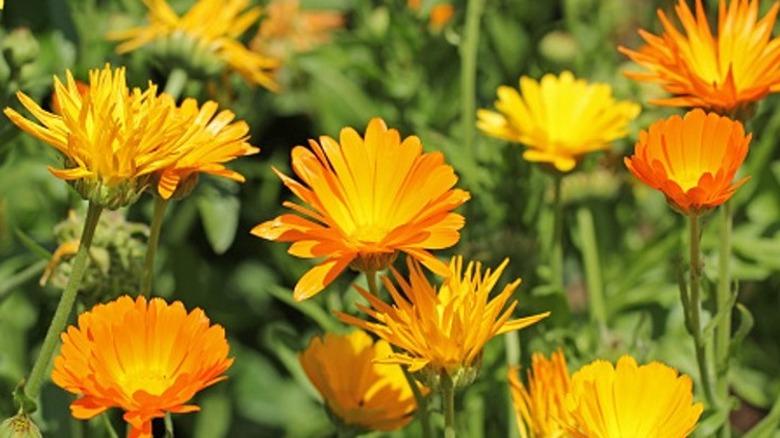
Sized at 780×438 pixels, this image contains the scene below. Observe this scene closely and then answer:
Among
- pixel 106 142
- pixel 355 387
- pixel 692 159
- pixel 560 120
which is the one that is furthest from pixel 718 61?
pixel 106 142

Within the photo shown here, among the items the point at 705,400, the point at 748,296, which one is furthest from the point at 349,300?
the point at 748,296

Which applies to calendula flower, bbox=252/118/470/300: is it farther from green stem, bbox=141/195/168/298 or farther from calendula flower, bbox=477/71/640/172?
calendula flower, bbox=477/71/640/172

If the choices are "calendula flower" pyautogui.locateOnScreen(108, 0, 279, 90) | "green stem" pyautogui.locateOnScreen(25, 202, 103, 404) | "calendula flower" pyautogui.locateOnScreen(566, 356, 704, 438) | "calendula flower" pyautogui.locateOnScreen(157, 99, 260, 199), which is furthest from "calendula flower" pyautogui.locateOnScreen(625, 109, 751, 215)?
"calendula flower" pyautogui.locateOnScreen(108, 0, 279, 90)

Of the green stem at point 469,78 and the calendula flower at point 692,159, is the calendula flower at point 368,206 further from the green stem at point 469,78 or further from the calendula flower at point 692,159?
the green stem at point 469,78

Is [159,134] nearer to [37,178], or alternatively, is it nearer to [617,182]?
[37,178]

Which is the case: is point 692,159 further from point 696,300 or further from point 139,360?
point 139,360
